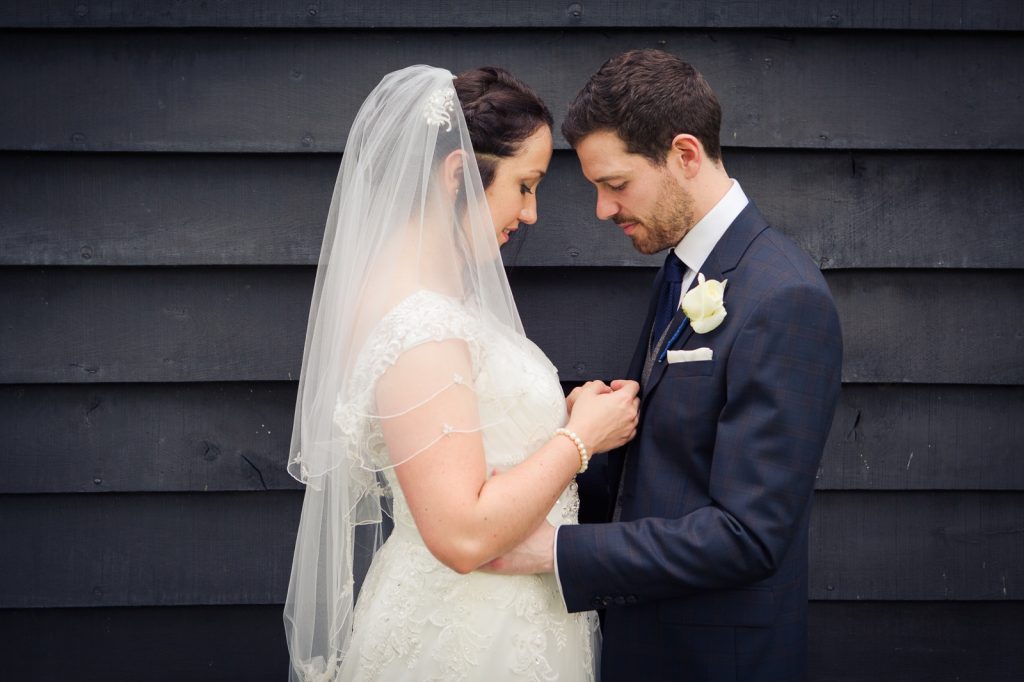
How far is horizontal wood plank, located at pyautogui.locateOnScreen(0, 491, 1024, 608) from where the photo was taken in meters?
2.48

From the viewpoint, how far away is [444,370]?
1.74 meters

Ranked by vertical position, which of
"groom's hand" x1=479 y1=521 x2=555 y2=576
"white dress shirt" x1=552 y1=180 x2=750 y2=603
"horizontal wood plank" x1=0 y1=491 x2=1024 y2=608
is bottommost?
"horizontal wood plank" x1=0 y1=491 x2=1024 y2=608

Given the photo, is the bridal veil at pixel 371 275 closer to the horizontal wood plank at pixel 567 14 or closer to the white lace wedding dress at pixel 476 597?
the white lace wedding dress at pixel 476 597

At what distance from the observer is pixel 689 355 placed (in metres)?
1.84

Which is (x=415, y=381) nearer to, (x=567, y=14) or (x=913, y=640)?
(x=567, y=14)

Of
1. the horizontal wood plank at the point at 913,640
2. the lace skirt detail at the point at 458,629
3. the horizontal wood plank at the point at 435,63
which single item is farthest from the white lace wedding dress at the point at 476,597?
the horizontal wood plank at the point at 913,640

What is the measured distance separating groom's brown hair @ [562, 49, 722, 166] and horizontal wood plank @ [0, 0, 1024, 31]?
0.52 metres

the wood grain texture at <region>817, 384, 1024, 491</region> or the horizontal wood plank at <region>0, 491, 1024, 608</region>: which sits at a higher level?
the wood grain texture at <region>817, 384, 1024, 491</region>

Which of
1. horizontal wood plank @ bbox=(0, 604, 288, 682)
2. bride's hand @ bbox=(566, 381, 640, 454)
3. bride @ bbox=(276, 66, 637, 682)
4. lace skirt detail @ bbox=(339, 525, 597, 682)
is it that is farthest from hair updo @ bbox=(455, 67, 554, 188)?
horizontal wood plank @ bbox=(0, 604, 288, 682)

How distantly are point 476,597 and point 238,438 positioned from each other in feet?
3.24

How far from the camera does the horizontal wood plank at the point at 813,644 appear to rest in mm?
2525

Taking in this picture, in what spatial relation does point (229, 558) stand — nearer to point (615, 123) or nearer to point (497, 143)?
point (497, 143)

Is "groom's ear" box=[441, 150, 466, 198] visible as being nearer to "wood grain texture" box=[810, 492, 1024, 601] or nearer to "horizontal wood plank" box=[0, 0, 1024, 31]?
"horizontal wood plank" box=[0, 0, 1024, 31]

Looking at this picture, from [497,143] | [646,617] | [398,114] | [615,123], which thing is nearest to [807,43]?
[615,123]
